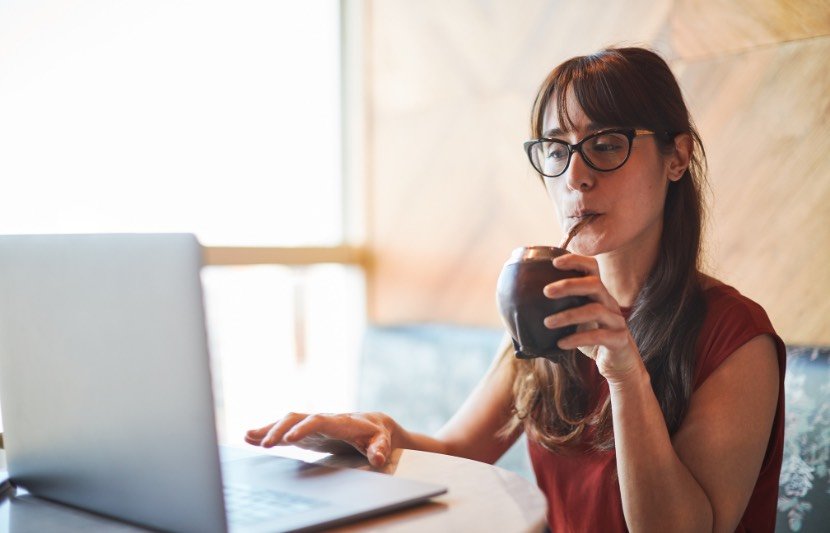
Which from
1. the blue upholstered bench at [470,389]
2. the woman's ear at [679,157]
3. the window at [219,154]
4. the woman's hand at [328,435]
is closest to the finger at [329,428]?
the woman's hand at [328,435]

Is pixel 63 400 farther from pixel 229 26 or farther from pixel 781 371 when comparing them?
pixel 229 26

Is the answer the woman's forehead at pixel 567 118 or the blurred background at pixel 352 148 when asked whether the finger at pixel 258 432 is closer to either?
the woman's forehead at pixel 567 118

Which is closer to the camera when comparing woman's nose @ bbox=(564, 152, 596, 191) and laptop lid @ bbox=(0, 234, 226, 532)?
laptop lid @ bbox=(0, 234, 226, 532)

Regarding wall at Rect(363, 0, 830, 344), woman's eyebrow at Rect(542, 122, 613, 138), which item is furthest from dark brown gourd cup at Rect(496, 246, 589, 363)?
wall at Rect(363, 0, 830, 344)

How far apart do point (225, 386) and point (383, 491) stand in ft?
6.36

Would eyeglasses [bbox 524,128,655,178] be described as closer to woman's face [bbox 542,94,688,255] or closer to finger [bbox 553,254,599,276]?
woman's face [bbox 542,94,688,255]

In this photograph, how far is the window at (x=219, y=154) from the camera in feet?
6.54

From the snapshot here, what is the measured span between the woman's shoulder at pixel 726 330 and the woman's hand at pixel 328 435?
1.65 ft

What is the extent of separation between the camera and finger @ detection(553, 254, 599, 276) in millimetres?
942

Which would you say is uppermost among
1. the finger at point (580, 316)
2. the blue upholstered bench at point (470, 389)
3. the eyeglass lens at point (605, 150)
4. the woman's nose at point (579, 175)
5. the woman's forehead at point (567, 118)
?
the woman's forehead at point (567, 118)

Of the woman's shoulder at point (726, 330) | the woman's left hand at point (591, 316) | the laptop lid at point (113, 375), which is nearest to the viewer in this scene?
the laptop lid at point (113, 375)

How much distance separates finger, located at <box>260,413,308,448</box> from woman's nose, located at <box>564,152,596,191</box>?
0.56m

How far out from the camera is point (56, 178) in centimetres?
200

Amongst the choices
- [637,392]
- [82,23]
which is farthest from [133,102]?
[637,392]
